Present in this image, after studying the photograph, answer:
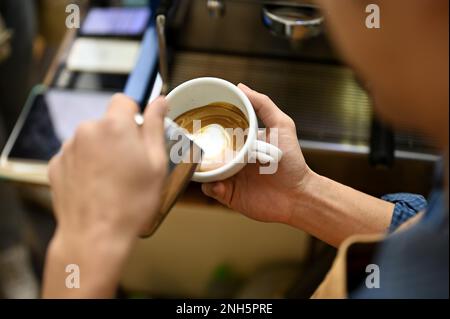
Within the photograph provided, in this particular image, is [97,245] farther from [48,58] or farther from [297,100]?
[48,58]

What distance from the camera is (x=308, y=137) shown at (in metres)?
1.05

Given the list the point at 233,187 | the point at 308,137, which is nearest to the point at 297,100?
the point at 308,137

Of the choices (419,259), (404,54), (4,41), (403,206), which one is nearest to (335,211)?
(403,206)

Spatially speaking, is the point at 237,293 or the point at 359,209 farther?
the point at 237,293

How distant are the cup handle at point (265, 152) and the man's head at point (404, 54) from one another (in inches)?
7.2

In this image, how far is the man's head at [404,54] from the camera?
0.47 m

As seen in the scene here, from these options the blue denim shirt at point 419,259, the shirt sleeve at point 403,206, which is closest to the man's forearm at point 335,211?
the shirt sleeve at point 403,206

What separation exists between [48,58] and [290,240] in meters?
1.27

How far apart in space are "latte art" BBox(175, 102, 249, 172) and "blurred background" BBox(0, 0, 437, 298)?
157 mm

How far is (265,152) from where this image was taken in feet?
2.31

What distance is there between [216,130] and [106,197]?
23 centimetres
